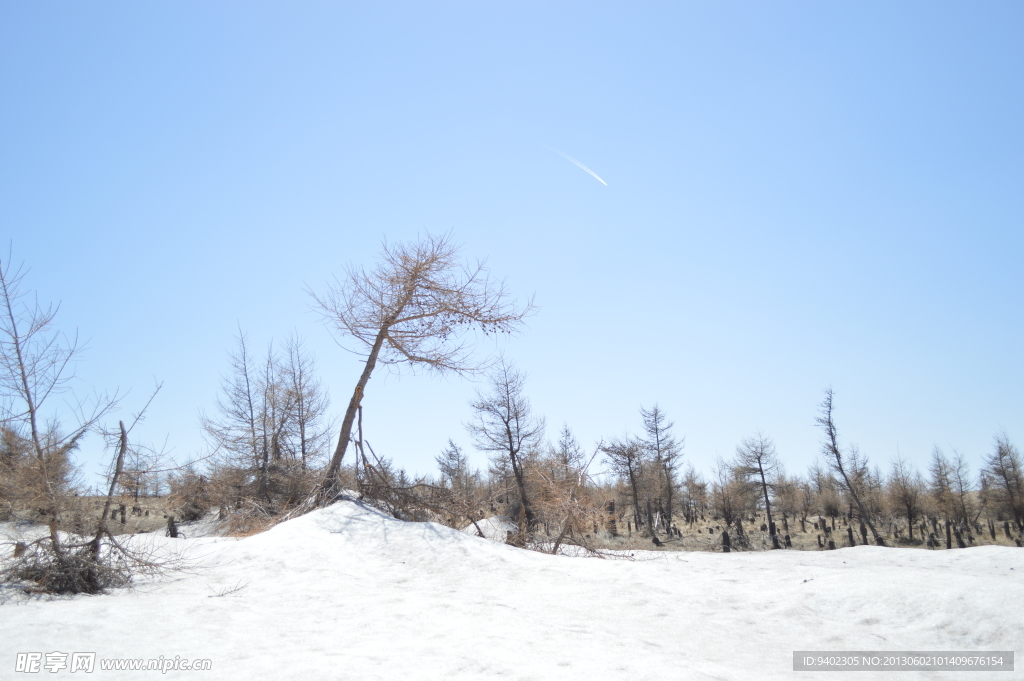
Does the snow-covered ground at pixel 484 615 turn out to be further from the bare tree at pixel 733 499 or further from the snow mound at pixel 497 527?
the bare tree at pixel 733 499

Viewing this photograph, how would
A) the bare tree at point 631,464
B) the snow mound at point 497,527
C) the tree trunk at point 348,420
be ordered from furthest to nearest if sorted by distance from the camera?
the bare tree at point 631,464
the snow mound at point 497,527
the tree trunk at point 348,420

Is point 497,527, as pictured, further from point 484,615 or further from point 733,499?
point 733,499

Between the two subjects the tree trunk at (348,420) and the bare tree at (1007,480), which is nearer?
the tree trunk at (348,420)

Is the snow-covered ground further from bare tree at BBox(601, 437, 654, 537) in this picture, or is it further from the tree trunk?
bare tree at BBox(601, 437, 654, 537)

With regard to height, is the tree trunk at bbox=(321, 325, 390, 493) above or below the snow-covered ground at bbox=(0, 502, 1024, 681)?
above

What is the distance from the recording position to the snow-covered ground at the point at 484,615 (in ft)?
15.9

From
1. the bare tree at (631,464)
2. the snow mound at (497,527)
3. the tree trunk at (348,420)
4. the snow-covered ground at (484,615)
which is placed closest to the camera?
the snow-covered ground at (484,615)

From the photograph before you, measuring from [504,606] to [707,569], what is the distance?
4861mm

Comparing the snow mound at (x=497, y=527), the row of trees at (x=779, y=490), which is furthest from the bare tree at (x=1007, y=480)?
the snow mound at (x=497, y=527)

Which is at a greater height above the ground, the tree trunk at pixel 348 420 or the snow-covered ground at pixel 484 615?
the tree trunk at pixel 348 420

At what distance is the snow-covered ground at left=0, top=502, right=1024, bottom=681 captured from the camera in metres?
4.84

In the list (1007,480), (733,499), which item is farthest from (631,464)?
(1007,480)

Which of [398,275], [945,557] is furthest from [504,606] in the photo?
[945,557]

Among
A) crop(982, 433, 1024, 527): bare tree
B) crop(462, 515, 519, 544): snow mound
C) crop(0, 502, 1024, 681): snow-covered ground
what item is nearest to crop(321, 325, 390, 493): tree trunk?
crop(0, 502, 1024, 681): snow-covered ground
